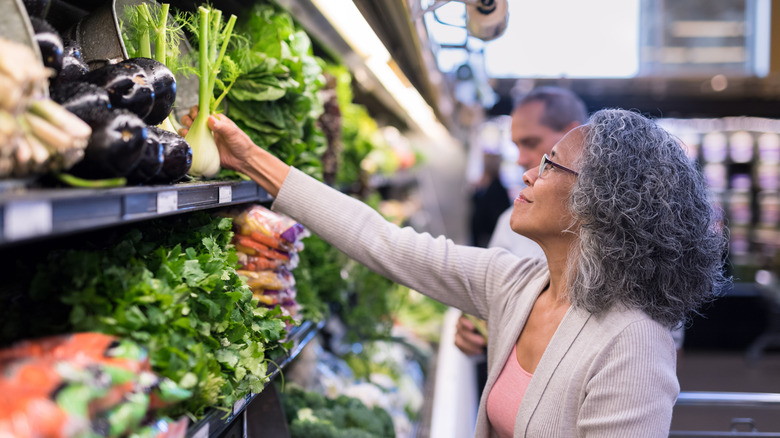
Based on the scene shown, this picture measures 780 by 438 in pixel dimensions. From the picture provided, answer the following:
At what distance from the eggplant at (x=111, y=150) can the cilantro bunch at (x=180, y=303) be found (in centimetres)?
17

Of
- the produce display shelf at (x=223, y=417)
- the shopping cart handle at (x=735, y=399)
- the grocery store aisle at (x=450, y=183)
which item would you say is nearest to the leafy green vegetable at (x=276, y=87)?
the produce display shelf at (x=223, y=417)

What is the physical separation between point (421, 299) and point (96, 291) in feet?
13.8

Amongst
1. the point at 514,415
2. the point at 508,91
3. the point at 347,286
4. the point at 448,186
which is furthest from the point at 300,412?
the point at 448,186

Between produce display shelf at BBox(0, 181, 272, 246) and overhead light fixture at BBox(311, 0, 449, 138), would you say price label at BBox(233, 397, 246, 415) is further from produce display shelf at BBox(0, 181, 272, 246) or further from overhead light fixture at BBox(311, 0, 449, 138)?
overhead light fixture at BBox(311, 0, 449, 138)

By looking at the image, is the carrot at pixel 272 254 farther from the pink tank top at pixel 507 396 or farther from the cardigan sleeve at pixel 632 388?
the cardigan sleeve at pixel 632 388

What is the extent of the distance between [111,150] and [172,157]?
0.28 meters

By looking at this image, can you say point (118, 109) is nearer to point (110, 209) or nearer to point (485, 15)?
point (110, 209)

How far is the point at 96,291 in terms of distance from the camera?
3.71 ft

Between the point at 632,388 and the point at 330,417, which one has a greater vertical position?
the point at 632,388

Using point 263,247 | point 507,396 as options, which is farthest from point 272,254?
point 507,396

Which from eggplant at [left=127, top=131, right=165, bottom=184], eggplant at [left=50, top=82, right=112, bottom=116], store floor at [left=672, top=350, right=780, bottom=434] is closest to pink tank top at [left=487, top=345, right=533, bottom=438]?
eggplant at [left=127, top=131, right=165, bottom=184]

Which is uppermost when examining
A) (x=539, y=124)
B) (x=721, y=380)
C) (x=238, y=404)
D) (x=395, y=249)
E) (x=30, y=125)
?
(x=539, y=124)

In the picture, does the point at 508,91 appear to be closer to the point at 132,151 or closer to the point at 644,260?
the point at 644,260

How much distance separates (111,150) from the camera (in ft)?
3.43
